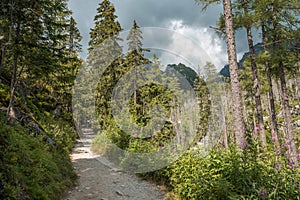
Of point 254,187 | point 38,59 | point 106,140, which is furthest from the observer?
point 106,140

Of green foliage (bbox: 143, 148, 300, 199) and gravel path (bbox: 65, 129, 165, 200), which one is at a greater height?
green foliage (bbox: 143, 148, 300, 199)

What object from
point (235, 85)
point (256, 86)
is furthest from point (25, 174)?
point (256, 86)


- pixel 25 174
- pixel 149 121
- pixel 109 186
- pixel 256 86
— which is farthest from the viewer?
pixel 149 121

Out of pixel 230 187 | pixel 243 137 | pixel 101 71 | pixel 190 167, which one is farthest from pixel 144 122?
pixel 101 71

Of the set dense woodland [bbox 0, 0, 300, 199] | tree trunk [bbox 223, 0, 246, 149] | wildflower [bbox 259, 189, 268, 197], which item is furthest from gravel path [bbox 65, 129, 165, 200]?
wildflower [bbox 259, 189, 268, 197]

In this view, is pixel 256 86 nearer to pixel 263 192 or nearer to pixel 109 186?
pixel 263 192

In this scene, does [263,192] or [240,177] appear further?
[240,177]

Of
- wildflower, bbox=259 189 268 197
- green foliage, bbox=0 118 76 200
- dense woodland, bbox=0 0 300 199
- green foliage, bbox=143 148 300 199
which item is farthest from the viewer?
dense woodland, bbox=0 0 300 199

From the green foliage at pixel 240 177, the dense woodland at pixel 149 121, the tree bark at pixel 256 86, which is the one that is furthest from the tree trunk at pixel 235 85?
the tree bark at pixel 256 86

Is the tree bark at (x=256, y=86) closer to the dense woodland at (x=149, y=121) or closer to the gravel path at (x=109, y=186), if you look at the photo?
the dense woodland at (x=149, y=121)

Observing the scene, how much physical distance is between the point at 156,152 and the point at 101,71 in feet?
49.6

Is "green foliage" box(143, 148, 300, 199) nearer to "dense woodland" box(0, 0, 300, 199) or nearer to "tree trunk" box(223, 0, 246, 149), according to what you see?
"dense woodland" box(0, 0, 300, 199)

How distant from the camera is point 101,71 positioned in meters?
22.2

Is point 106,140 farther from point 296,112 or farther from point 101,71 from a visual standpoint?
point 296,112
